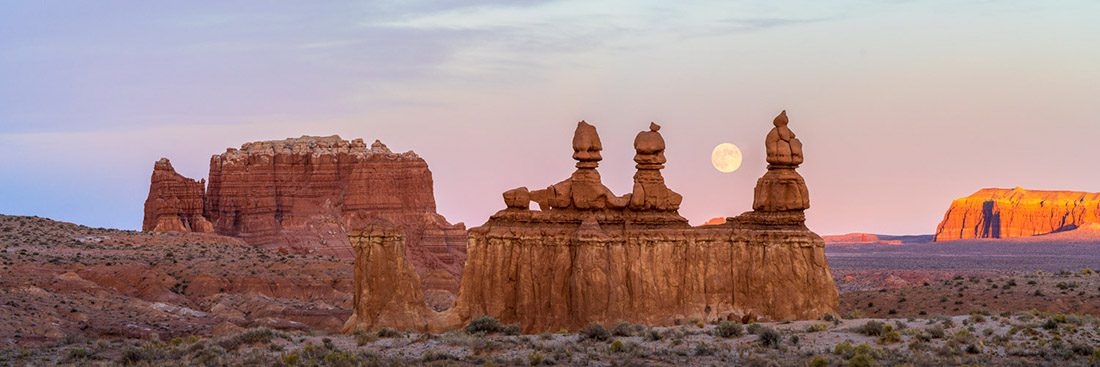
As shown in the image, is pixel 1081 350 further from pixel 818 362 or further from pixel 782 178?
pixel 782 178

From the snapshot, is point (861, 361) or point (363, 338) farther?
point (363, 338)

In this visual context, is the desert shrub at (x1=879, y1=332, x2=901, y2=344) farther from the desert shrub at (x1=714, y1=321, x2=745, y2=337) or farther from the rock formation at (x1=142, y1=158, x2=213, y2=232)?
the rock formation at (x1=142, y1=158, x2=213, y2=232)

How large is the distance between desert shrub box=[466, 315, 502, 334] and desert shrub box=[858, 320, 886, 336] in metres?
9.79

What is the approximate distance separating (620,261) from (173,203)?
91.2 meters

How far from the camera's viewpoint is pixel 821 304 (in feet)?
163

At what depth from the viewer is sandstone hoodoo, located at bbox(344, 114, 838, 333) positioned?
48969 mm

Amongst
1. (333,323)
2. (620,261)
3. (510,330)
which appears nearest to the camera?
(510,330)

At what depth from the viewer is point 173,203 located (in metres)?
135

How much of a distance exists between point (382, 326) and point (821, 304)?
41.2ft

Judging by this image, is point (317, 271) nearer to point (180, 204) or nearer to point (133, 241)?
point (133, 241)

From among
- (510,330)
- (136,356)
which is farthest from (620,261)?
(136,356)

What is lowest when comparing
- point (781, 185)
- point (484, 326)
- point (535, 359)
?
point (535, 359)

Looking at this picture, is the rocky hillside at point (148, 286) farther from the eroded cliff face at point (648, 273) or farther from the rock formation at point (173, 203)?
the eroded cliff face at point (648, 273)

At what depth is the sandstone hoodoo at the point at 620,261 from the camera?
4897 centimetres
